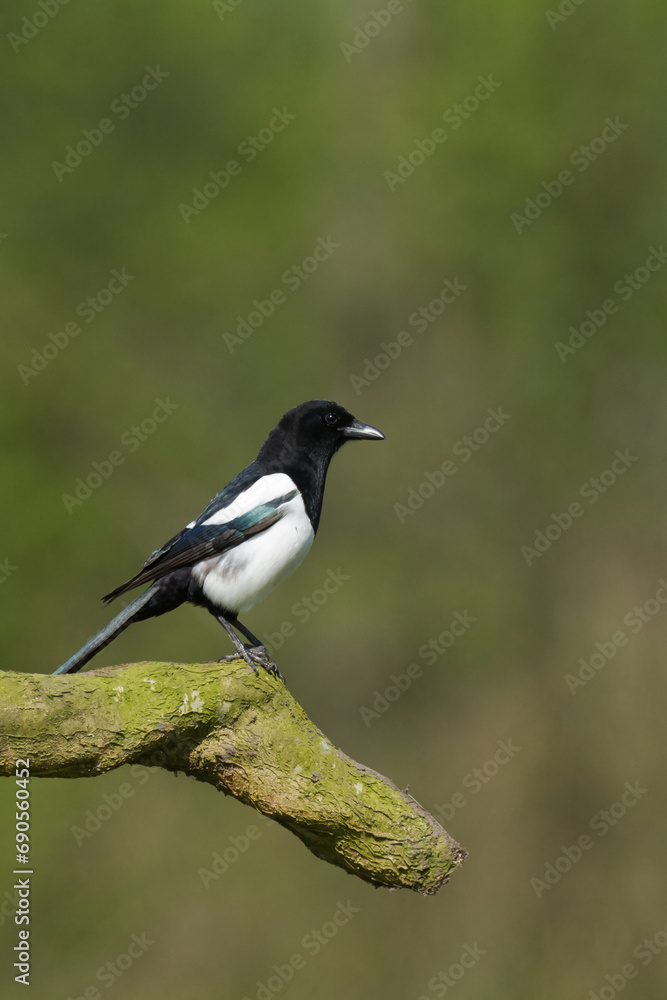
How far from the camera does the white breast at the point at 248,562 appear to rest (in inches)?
164

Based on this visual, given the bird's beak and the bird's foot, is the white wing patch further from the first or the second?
the bird's foot

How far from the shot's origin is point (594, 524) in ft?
33.6

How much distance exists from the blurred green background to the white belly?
19.4ft

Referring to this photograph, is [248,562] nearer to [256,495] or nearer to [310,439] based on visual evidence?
[256,495]

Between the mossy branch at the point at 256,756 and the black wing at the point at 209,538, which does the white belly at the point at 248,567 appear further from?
the mossy branch at the point at 256,756

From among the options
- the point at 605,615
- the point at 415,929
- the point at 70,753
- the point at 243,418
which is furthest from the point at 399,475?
the point at 70,753

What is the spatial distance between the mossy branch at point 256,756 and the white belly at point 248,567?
528 mm

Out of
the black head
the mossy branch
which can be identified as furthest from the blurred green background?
the mossy branch

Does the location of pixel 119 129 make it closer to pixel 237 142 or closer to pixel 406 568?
pixel 237 142

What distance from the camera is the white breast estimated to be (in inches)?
164

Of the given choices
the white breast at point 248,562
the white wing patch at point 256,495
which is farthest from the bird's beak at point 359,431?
the white breast at point 248,562

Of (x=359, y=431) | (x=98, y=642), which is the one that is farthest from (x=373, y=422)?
(x=98, y=642)

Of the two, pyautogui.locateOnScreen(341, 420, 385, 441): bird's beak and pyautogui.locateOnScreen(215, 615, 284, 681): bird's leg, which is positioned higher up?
pyautogui.locateOnScreen(341, 420, 385, 441): bird's beak

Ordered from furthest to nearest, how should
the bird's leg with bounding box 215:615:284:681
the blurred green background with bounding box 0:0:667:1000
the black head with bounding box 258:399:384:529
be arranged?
the blurred green background with bounding box 0:0:667:1000
the black head with bounding box 258:399:384:529
the bird's leg with bounding box 215:615:284:681
